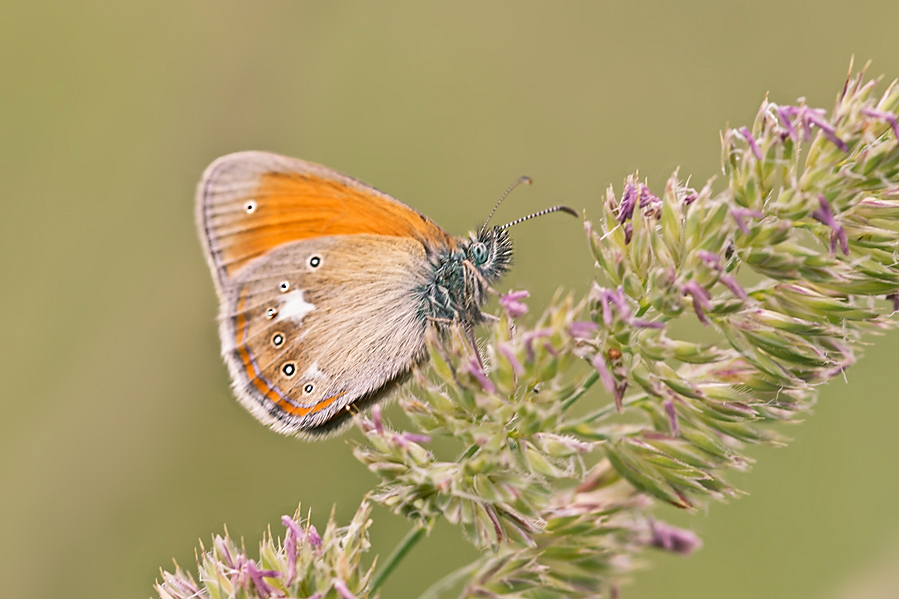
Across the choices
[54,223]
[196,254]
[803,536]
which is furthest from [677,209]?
[54,223]

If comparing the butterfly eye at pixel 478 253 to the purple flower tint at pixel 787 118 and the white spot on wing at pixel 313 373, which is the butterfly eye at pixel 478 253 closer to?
the white spot on wing at pixel 313 373

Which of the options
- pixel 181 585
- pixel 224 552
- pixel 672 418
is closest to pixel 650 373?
pixel 672 418

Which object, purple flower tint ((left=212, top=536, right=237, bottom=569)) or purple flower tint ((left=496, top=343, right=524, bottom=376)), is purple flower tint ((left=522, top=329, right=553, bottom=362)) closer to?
purple flower tint ((left=496, top=343, right=524, bottom=376))

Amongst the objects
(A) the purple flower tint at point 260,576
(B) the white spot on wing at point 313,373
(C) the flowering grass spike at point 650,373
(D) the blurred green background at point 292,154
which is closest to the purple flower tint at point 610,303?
(C) the flowering grass spike at point 650,373

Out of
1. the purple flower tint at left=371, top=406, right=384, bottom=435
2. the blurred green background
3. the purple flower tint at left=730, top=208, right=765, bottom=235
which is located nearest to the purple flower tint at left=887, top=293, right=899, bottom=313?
the purple flower tint at left=730, top=208, right=765, bottom=235

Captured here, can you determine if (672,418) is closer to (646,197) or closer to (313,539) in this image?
(646,197)

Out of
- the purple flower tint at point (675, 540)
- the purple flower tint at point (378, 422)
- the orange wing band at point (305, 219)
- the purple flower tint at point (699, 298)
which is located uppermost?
the orange wing band at point (305, 219)
